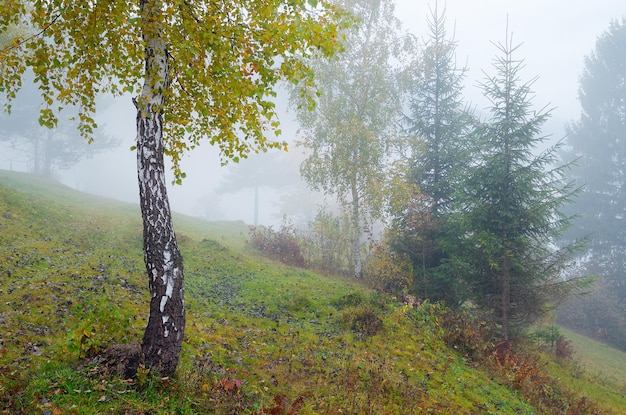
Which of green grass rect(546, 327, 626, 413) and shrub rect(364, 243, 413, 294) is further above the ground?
shrub rect(364, 243, 413, 294)

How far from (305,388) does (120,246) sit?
43.3 ft

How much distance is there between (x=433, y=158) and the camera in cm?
1855

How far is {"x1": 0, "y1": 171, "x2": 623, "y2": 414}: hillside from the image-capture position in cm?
579

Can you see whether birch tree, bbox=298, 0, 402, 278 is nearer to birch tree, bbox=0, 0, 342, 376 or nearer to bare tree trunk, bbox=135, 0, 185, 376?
birch tree, bbox=0, 0, 342, 376

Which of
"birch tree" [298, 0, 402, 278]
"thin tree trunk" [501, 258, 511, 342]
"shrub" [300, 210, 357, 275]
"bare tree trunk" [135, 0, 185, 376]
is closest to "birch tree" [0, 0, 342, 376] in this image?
"bare tree trunk" [135, 0, 185, 376]

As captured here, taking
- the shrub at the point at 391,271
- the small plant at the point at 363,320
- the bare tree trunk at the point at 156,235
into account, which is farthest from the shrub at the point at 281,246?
the bare tree trunk at the point at 156,235

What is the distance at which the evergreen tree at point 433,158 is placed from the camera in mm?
16750

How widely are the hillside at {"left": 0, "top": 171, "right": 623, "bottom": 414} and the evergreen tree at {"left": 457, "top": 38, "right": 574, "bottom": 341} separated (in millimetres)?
2682

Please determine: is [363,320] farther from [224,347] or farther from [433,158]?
[433,158]

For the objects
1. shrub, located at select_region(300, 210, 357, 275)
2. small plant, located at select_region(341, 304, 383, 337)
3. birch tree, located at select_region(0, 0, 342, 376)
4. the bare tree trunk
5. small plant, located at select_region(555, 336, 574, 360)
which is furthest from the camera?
shrub, located at select_region(300, 210, 357, 275)

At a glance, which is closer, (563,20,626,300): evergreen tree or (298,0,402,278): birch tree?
(298,0,402,278): birch tree

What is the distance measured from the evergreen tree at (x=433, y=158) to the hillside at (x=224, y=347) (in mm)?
3661

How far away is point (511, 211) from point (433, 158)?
5708mm

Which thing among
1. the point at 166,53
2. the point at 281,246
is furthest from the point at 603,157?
the point at 166,53
